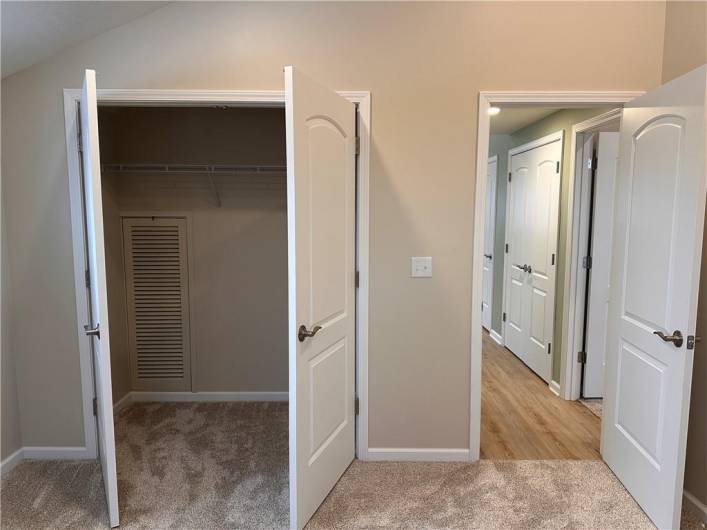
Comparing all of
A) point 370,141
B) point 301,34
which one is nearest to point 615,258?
point 370,141

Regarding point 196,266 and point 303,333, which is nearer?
point 303,333

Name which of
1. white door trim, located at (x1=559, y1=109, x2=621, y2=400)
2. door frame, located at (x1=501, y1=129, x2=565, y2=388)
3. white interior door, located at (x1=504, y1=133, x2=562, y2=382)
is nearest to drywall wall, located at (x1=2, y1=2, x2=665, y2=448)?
white door trim, located at (x1=559, y1=109, x2=621, y2=400)

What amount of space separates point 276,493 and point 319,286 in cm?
109

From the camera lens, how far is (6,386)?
2385 mm

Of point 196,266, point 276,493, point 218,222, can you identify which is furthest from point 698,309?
point 196,266

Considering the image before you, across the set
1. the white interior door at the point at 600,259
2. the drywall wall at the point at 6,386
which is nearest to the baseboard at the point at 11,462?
the drywall wall at the point at 6,386

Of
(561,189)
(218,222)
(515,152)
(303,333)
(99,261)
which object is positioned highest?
(515,152)

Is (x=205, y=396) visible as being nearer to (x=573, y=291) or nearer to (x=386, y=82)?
(x=386, y=82)

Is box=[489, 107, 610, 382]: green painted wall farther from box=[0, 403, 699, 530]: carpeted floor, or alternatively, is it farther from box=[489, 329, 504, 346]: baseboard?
box=[0, 403, 699, 530]: carpeted floor

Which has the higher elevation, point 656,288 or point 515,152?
point 515,152

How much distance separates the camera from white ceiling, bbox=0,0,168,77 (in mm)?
1897

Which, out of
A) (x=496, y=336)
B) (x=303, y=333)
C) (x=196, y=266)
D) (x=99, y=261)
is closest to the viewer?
(x=99, y=261)

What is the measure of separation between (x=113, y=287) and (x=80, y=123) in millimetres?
1233

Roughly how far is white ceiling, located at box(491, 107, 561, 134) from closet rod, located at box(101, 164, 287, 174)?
5.96 ft
